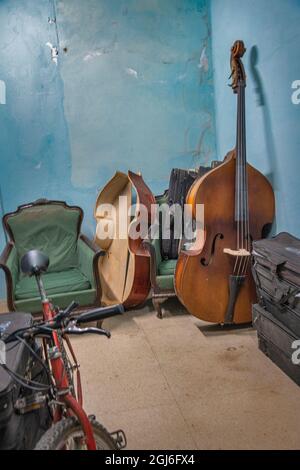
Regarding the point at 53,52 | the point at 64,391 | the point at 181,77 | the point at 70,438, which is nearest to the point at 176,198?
the point at 181,77

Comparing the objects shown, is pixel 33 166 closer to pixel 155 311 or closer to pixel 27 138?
pixel 27 138

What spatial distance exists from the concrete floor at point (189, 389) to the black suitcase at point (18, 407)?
44 cm

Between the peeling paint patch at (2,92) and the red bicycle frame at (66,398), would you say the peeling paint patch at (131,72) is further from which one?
the red bicycle frame at (66,398)

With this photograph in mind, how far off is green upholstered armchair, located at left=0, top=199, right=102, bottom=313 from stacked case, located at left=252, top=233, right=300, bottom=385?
1.12 meters

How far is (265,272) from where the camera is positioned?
1.94 m

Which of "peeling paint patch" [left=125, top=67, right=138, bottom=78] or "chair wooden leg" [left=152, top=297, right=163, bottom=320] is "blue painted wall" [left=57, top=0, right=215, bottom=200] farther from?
"chair wooden leg" [left=152, top=297, right=163, bottom=320]

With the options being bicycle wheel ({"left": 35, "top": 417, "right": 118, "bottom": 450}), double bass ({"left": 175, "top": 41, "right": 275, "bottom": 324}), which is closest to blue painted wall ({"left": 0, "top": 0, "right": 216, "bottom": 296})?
double bass ({"left": 175, "top": 41, "right": 275, "bottom": 324})

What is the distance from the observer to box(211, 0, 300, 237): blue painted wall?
2189mm

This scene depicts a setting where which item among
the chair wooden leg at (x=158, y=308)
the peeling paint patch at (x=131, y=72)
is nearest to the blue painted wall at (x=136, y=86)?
the peeling paint patch at (x=131, y=72)

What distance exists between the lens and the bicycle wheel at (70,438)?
945 millimetres

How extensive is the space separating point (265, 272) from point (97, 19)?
2.68 metres

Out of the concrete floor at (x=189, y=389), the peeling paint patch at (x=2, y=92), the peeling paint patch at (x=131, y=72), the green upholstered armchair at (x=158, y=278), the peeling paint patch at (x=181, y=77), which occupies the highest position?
the peeling paint patch at (x=131, y=72)
